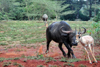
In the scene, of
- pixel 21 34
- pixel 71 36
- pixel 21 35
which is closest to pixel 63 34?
pixel 71 36

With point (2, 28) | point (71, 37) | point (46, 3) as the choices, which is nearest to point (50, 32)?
point (71, 37)

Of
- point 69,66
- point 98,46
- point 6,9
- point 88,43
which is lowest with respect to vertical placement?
point 98,46

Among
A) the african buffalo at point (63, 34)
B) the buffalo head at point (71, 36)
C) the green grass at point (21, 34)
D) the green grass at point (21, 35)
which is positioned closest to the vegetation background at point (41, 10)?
the green grass at point (21, 34)

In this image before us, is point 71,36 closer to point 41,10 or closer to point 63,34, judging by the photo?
point 63,34

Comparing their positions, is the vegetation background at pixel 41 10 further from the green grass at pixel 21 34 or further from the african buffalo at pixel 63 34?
the african buffalo at pixel 63 34

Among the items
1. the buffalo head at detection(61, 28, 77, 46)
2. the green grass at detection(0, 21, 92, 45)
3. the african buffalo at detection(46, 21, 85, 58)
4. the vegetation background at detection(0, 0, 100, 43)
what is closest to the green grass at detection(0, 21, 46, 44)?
the green grass at detection(0, 21, 92, 45)

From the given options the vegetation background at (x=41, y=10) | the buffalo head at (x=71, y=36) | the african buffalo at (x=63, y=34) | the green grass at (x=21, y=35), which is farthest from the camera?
the vegetation background at (x=41, y=10)

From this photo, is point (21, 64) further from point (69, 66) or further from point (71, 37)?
point (71, 37)

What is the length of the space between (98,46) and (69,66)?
6.72m

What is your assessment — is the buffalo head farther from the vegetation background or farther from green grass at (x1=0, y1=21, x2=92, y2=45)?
the vegetation background

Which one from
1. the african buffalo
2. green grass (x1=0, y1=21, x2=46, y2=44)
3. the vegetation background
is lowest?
green grass (x1=0, y1=21, x2=46, y2=44)

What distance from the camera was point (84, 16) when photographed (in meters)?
38.8

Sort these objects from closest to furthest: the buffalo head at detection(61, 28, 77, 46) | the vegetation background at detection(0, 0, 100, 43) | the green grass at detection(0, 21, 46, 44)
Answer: the buffalo head at detection(61, 28, 77, 46), the green grass at detection(0, 21, 46, 44), the vegetation background at detection(0, 0, 100, 43)

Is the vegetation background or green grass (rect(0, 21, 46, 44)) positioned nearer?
green grass (rect(0, 21, 46, 44))
